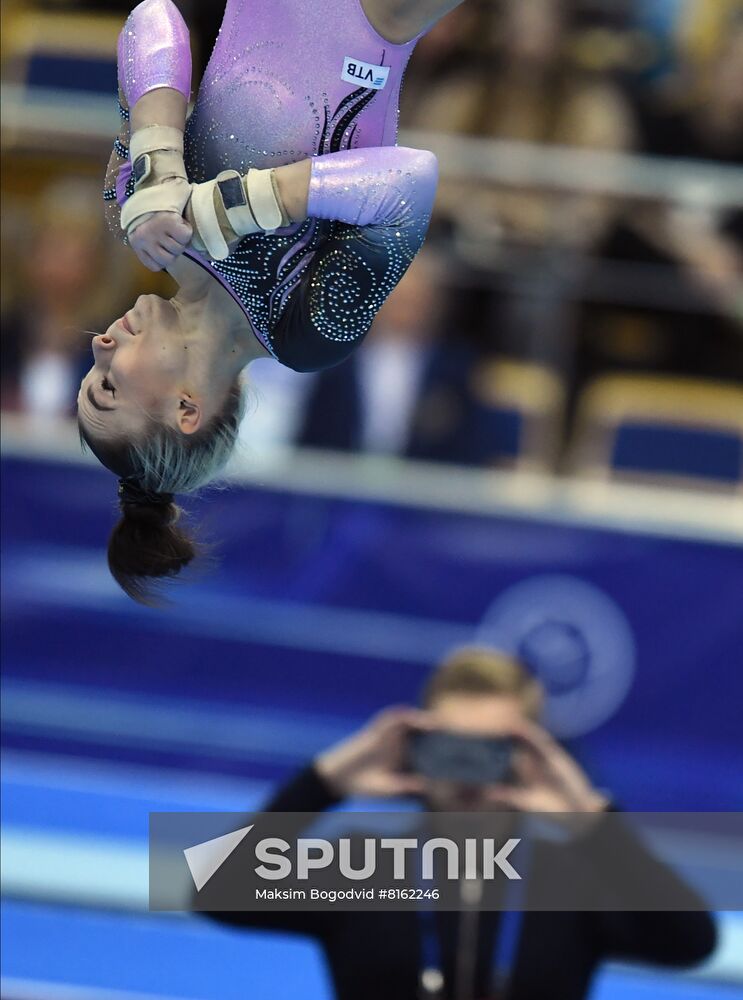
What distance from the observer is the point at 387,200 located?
2.15m

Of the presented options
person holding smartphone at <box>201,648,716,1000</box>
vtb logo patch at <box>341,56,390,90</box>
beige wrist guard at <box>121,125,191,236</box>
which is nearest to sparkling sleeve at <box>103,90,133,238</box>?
beige wrist guard at <box>121,125,191,236</box>

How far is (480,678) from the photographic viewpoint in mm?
3145

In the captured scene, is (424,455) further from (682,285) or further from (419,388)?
(682,285)

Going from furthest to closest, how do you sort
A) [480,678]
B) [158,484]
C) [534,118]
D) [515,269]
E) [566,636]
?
[534,118] < [515,269] < [566,636] < [480,678] < [158,484]

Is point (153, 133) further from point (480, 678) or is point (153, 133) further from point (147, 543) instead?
point (480, 678)

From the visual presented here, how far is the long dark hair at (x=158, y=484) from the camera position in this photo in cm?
239

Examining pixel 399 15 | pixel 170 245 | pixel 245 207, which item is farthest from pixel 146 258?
pixel 399 15

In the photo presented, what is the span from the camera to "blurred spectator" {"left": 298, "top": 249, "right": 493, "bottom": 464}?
14.3ft

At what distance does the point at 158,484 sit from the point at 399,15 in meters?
0.84

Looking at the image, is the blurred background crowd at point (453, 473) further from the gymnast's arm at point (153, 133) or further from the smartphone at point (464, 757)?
the gymnast's arm at point (153, 133)

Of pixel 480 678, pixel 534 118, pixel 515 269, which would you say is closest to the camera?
pixel 480 678

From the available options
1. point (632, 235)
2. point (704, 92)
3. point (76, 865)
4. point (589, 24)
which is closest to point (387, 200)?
point (76, 865)

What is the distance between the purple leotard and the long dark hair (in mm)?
195

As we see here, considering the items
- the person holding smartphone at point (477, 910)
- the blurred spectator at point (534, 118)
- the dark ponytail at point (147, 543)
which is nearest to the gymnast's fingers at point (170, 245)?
the dark ponytail at point (147, 543)
